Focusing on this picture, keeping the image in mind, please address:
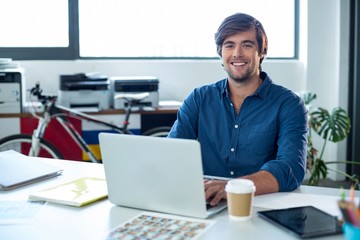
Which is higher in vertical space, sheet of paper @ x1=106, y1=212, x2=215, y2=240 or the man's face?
the man's face

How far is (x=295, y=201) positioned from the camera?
1.58 metres

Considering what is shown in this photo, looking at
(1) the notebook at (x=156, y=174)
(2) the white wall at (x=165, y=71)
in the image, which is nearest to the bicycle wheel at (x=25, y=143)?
(2) the white wall at (x=165, y=71)

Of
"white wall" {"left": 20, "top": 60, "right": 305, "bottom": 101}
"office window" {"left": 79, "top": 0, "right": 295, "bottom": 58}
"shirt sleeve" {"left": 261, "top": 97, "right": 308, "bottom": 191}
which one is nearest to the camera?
"shirt sleeve" {"left": 261, "top": 97, "right": 308, "bottom": 191}

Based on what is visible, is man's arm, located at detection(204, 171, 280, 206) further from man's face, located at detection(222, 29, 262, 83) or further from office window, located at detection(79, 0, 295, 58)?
office window, located at detection(79, 0, 295, 58)

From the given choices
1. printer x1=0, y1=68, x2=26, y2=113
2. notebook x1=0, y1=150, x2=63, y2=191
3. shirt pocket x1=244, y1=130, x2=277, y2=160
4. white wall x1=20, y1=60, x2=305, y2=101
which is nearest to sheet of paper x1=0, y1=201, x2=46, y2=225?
notebook x1=0, y1=150, x2=63, y2=191

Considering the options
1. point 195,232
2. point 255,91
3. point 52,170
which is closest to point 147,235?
point 195,232

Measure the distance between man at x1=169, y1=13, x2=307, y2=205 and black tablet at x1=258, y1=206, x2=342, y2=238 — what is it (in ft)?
1.59

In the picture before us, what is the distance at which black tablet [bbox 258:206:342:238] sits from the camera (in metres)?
1.28

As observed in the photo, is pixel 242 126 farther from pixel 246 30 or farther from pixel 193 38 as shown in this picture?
pixel 193 38

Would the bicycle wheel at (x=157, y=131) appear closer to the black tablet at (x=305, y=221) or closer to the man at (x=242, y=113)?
the man at (x=242, y=113)

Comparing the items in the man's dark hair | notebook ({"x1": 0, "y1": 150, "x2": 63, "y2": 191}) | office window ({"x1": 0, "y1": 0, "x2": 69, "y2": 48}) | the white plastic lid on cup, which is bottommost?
notebook ({"x1": 0, "y1": 150, "x2": 63, "y2": 191})

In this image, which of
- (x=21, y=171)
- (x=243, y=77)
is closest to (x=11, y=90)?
(x=21, y=171)

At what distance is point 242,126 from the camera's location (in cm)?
208

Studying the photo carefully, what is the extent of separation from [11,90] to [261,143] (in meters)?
2.36
